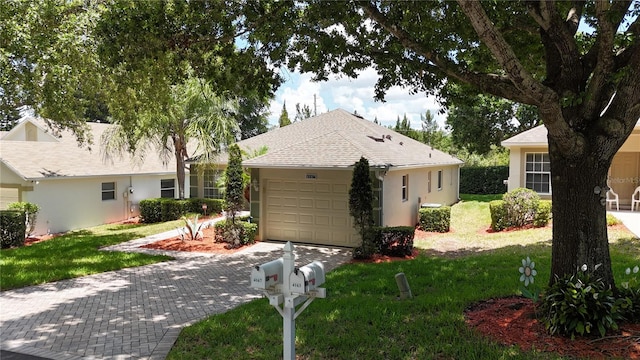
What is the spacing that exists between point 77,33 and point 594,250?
1168cm

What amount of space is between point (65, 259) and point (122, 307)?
18.2ft

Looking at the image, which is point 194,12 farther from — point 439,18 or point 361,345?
point 361,345

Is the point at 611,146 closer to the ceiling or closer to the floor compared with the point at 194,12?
closer to the floor

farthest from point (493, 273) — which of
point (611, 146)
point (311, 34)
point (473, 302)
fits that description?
point (311, 34)

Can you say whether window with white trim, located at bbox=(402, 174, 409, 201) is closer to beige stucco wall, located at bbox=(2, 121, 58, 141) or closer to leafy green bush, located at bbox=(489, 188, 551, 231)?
leafy green bush, located at bbox=(489, 188, 551, 231)

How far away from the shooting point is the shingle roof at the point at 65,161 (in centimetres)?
1716

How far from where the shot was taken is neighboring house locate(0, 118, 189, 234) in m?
17.1

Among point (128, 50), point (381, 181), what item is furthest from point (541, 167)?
point (128, 50)

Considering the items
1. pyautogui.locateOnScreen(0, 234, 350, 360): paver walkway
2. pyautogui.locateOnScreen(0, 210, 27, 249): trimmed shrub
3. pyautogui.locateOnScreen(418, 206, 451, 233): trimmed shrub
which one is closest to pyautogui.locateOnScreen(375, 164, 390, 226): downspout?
pyautogui.locateOnScreen(0, 234, 350, 360): paver walkway

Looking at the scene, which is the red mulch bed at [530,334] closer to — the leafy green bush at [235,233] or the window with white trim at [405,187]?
the leafy green bush at [235,233]

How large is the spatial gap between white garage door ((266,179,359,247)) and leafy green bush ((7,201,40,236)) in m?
9.12

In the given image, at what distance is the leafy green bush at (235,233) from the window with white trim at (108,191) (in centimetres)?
861

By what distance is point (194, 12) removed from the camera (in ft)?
26.9

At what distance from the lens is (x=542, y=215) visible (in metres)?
14.9
